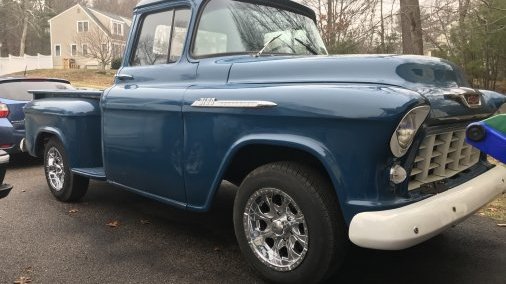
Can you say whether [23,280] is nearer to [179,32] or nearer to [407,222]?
[179,32]

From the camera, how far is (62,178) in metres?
5.77

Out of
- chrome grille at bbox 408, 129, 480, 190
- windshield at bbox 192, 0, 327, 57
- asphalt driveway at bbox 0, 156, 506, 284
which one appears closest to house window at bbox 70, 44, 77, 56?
asphalt driveway at bbox 0, 156, 506, 284

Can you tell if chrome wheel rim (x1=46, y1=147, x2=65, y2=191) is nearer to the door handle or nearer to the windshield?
the door handle

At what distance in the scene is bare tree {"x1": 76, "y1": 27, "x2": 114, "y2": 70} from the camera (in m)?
40.6

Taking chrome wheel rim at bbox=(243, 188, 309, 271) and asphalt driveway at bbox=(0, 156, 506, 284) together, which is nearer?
chrome wheel rim at bbox=(243, 188, 309, 271)

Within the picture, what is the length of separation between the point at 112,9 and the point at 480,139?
232 feet

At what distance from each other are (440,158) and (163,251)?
2303 millimetres

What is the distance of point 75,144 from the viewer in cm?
536

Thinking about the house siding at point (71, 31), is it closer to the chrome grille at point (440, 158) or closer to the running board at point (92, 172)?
the running board at point (92, 172)

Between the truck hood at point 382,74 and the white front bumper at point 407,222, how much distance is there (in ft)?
1.75

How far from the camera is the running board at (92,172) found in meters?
5.03

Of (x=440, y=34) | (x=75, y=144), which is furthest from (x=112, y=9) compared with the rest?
(x=75, y=144)

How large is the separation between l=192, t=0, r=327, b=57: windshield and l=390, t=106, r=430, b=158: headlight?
159cm

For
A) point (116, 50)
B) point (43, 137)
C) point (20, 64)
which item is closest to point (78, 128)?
point (43, 137)
